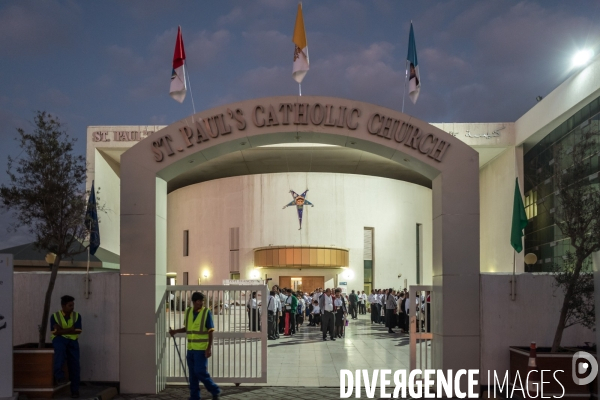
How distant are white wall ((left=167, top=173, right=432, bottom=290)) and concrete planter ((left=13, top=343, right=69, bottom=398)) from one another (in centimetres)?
3451

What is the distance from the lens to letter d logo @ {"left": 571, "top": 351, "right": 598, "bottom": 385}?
10097 mm

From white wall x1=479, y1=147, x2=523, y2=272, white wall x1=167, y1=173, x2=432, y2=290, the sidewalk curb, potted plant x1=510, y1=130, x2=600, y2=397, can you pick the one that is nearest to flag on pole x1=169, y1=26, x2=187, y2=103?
the sidewalk curb

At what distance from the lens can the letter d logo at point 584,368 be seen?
10.1m

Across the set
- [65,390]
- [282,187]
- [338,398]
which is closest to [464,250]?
[338,398]

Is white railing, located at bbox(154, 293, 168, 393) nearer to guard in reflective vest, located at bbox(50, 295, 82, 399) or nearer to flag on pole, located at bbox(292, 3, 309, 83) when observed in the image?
guard in reflective vest, located at bbox(50, 295, 82, 399)

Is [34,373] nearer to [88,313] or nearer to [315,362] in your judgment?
[88,313]

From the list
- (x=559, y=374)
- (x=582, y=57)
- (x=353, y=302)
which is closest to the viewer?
(x=559, y=374)

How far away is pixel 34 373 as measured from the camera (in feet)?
34.4

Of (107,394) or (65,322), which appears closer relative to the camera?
(65,322)

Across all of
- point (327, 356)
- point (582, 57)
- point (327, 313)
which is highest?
point (582, 57)

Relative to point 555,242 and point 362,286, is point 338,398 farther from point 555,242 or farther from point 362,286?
point 362,286

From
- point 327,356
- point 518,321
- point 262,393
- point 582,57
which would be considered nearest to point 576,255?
point 518,321


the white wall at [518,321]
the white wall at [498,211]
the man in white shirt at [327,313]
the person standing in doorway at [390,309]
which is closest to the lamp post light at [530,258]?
the white wall at [518,321]

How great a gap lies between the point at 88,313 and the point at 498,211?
3032 cm
